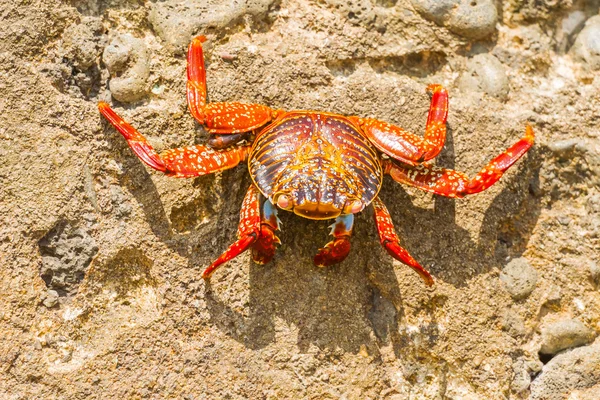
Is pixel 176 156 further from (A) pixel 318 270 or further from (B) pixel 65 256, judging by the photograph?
(A) pixel 318 270

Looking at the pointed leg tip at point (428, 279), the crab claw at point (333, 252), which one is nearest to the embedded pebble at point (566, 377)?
the pointed leg tip at point (428, 279)

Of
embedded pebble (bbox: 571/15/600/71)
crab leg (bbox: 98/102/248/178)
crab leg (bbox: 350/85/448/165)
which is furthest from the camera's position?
embedded pebble (bbox: 571/15/600/71)

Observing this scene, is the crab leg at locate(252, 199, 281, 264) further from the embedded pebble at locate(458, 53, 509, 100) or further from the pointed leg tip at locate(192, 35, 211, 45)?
the embedded pebble at locate(458, 53, 509, 100)

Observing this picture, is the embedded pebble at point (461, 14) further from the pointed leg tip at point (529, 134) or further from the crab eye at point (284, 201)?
the crab eye at point (284, 201)

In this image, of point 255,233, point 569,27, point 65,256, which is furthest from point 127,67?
point 569,27

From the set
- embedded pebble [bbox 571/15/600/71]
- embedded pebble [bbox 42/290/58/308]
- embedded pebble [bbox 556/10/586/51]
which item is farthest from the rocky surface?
embedded pebble [bbox 556/10/586/51]
